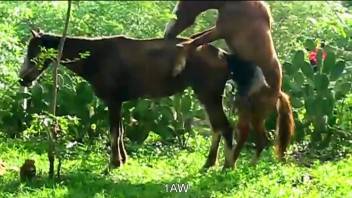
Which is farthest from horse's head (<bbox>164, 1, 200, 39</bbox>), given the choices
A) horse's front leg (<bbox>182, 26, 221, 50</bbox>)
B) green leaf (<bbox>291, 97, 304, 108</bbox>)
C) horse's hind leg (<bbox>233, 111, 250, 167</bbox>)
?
green leaf (<bbox>291, 97, 304, 108</bbox>)

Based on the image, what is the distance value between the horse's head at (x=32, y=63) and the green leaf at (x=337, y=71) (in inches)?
138

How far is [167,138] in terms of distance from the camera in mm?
9742

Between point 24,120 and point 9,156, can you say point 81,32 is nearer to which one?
point 24,120

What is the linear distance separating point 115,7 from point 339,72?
4569 millimetres

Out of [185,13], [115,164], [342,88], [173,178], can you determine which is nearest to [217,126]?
[173,178]

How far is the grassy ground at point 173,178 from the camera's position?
23.3 ft

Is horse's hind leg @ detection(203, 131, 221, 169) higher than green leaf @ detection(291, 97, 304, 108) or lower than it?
lower

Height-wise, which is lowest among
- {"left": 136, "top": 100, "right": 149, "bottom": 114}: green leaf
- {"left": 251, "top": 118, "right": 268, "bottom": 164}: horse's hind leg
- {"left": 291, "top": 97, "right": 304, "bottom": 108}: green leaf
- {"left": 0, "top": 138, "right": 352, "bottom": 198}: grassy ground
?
{"left": 0, "top": 138, "right": 352, "bottom": 198}: grassy ground

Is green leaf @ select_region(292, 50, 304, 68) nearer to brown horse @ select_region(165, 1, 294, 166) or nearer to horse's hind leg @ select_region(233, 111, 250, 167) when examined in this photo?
brown horse @ select_region(165, 1, 294, 166)

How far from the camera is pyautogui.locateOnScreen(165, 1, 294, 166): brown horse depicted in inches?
302

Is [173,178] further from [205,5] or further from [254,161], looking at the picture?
[205,5]

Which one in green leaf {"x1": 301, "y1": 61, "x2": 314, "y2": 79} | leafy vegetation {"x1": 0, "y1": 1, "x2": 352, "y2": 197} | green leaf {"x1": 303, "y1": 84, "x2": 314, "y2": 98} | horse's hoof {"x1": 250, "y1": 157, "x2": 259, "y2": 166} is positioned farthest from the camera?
green leaf {"x1": 301, "y1": 61, "x2": 314, "y2": 79}

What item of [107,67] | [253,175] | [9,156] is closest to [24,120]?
[9,156]

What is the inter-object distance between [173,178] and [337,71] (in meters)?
2.84
